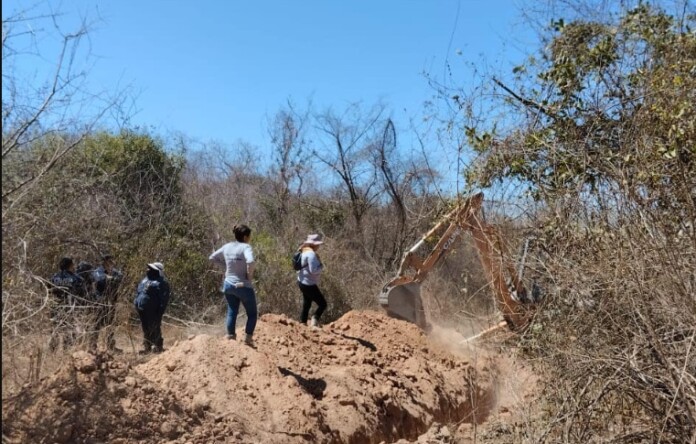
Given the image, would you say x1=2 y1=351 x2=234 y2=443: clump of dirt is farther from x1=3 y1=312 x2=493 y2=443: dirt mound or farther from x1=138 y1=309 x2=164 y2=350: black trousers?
x1=138 y1=309 x2=164 y2=350: black trousers

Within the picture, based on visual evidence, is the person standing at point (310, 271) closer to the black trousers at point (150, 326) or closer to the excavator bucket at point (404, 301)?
the excavator bucket at point (404, 301)

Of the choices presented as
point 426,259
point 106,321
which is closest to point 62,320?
point 106,321

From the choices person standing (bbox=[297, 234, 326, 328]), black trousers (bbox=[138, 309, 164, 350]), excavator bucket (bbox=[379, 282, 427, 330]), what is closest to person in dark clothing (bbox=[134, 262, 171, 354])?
black trousers (bbox=[138, 309, 164, 350])

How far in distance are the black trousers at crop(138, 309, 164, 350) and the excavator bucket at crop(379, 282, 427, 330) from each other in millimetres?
3885

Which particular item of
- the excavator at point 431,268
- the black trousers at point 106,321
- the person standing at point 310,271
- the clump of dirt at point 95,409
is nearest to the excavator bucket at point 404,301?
the excavator at point 431,268

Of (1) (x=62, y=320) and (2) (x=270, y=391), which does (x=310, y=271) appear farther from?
(1) (x=62, y=320)

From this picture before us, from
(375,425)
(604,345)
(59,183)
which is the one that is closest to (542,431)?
(604,345)

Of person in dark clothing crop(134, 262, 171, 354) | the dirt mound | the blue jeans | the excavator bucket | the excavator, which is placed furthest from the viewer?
the excavator bucket

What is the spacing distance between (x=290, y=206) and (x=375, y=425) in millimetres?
14561

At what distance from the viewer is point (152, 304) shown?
32.7 feet

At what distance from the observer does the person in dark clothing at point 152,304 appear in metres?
9.95

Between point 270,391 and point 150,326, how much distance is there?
105 inches

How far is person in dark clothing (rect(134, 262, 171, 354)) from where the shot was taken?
9.95m

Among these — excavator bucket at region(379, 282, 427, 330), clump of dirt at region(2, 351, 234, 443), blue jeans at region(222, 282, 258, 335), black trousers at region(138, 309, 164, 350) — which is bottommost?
clump of dirt at region(2, 351, 234, 443)
